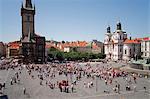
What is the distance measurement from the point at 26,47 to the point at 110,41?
1199 inches

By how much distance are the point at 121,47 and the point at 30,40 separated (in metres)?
27.8

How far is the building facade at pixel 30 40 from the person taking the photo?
65.2m

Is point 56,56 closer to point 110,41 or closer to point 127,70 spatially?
point 110,41

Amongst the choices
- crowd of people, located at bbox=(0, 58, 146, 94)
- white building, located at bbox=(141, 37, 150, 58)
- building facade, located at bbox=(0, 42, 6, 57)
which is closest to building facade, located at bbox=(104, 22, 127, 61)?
white building, located at bbox=(141, 37, 150, 58)

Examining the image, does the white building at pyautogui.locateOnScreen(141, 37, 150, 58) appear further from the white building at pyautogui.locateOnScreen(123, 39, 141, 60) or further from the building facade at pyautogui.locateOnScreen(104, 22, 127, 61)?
the building facade at pyautogui.locateOnScreen(104, 22, 127, 61)

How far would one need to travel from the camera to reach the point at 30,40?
66500 mm

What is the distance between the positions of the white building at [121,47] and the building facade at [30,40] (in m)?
24.0

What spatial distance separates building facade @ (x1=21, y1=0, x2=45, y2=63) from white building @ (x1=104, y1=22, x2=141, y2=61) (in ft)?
78.7

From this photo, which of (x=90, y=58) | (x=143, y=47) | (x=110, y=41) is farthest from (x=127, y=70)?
(x=110, y=41)

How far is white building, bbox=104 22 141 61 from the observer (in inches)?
2992

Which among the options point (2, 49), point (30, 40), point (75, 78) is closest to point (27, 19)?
point (30, 40)

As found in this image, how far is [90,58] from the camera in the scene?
75.8 metres

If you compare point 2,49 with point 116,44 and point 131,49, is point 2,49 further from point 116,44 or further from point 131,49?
point 131,49

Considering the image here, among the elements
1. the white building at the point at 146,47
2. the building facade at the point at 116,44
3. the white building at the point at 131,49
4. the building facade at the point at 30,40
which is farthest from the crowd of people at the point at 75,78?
the building facade at the point at 116,44
